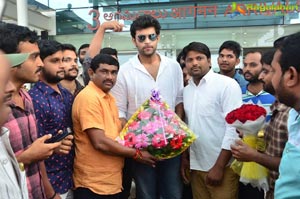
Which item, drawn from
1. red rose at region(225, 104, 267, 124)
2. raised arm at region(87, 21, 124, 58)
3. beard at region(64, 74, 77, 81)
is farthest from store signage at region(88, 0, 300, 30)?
red rose at region(225, 104, 267, 124)

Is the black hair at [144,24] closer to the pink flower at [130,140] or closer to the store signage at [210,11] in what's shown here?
the pink flower at [130,140]

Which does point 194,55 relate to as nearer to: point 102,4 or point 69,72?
point 69,72

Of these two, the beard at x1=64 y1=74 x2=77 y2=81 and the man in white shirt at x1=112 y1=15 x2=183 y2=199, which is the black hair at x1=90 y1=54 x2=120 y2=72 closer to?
the man in white shirt at x1=112 y1=15 x2=183 y2=199

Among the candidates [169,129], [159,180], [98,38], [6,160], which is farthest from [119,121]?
[6,160]

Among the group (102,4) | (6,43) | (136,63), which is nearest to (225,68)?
(136,63)

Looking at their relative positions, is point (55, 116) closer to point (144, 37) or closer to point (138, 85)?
point (138, 85)

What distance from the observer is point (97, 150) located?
2613 millimetres

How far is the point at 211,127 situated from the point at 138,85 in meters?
0.78

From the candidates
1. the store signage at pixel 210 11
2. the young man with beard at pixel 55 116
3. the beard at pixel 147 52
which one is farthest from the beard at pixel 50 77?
the store signage at pixel 210 11

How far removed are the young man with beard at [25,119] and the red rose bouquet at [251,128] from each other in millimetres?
1317

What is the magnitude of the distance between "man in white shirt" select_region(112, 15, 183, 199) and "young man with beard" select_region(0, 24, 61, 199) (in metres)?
0.98

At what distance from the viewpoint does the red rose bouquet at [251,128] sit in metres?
2.36

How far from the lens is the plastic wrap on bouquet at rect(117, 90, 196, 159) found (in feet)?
8.57

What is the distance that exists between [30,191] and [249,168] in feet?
5.21
